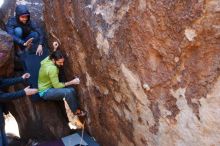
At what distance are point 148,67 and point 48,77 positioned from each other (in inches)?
69.9

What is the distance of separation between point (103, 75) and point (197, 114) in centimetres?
156

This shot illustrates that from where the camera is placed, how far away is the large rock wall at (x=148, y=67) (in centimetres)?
329

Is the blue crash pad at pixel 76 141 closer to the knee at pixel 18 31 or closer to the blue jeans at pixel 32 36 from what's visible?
the blue jeans at pixel 32 36

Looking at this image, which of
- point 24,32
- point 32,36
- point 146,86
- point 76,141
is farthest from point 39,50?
point 146,86

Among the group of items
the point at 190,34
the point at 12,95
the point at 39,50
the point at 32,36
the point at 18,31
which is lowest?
the point at 12,95

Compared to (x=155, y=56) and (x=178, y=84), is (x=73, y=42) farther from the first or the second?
(x=178, y=84)

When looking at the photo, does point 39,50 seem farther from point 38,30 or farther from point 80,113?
point 80,113

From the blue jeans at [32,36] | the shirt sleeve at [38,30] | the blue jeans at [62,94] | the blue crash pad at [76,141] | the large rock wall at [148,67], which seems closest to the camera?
the large rock wall at [148,67]

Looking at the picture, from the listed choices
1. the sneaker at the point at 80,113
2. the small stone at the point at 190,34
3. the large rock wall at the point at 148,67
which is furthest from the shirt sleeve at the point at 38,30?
the small stone at the point at 190,34

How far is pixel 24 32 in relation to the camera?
5746 mm

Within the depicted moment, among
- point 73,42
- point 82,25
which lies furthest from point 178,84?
point 73,42

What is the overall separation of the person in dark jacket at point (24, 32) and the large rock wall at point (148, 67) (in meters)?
0.66

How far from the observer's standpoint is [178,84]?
3576mm

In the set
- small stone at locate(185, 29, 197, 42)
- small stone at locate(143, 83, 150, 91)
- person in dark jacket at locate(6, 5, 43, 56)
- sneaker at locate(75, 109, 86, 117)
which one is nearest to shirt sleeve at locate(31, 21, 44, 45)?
person in dark jacket at locate(6, 5, 43, 56)
